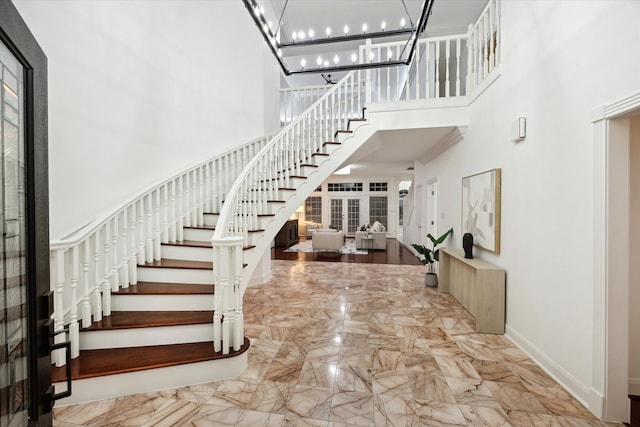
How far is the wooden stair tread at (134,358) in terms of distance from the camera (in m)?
1.90

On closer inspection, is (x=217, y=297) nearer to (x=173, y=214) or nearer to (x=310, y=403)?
(x=310, y=403)

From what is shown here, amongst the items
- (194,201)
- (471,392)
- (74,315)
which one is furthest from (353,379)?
(194,201)

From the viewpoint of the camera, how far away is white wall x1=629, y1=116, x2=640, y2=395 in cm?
188

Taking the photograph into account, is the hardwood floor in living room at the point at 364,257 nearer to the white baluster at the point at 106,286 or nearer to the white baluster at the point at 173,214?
the white baluster at the point at 173,214

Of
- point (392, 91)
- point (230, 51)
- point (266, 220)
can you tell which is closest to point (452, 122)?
point (266, 220)

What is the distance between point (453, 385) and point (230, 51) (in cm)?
533

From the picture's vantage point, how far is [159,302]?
8.25 feet

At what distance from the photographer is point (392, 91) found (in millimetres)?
9680

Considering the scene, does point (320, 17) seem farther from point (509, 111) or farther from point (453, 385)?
point (453, 385)

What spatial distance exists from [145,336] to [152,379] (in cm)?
36

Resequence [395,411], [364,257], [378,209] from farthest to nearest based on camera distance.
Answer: [378,209] < [364,257] < [395,411]

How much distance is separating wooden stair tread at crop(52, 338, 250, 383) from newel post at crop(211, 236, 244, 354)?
0.13 metres

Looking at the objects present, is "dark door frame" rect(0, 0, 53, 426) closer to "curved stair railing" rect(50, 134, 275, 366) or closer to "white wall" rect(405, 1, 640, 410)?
"curved stair railing" rect(50, 134, 275, 366)

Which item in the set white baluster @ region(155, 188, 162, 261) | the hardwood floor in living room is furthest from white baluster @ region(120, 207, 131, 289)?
the hardwood floor in living room
